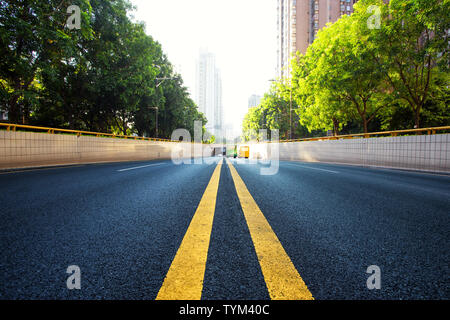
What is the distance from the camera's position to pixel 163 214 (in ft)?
8.20

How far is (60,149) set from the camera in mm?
10656

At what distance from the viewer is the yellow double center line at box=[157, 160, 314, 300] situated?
1.10 metres

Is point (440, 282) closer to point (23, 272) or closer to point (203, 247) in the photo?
point (203, 247)

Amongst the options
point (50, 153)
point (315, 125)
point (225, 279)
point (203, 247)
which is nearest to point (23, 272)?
point (203, 247)

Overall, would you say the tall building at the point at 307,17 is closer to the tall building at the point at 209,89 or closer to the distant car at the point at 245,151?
the distant car at the point at 245,151

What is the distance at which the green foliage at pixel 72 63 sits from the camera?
953cm

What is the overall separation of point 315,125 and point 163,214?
26.0 m

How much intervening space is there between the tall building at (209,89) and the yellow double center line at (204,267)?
16811cm

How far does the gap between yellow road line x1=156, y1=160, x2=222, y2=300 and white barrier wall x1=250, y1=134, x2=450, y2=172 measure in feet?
37.0

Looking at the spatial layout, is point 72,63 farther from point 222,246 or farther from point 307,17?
point 307,17

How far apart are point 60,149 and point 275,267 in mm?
12609
